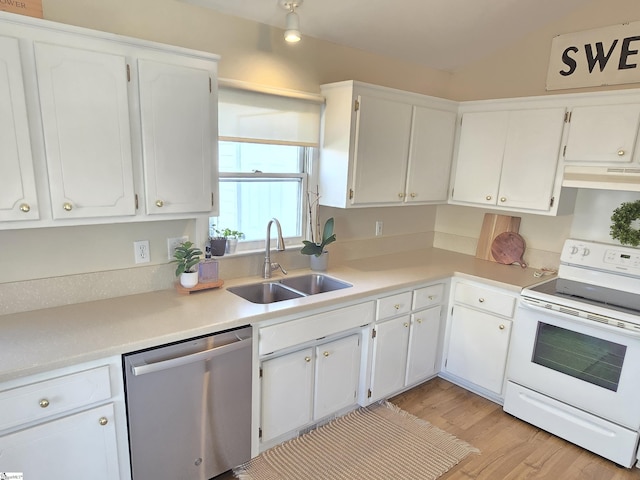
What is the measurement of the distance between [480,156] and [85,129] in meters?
2.63

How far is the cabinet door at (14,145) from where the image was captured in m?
1.49

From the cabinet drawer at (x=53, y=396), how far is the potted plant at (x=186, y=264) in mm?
684

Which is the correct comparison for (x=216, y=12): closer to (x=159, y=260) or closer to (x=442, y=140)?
(x=159, y=260)

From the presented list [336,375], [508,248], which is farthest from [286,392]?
[508,248]

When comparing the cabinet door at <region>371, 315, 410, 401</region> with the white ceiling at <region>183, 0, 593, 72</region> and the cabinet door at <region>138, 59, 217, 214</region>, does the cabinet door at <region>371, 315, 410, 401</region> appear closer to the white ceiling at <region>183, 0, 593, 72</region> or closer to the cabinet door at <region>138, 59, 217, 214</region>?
the cabinet door at <region>138, 59, 217, 214</region>

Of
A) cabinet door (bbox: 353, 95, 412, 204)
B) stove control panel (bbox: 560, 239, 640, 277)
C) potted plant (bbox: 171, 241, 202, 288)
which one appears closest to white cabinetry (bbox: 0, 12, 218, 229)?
potted plant (bbox: 171, 241, 202, 288)

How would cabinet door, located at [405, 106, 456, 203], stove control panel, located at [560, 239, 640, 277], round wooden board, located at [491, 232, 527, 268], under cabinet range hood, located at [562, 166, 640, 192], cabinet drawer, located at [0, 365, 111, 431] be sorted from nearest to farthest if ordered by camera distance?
cabinet drawer, located at [0, 365, 111, 431] → under cabinet range hood, located at [562, 166, 640, 192] → stove control panel, located at [560, 239, 640, 277] → cabinet door, located at [405, 106, 456, 203] → round wooden board, located at [491, 232, 527, 268]

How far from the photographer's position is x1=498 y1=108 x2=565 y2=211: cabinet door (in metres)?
2.74

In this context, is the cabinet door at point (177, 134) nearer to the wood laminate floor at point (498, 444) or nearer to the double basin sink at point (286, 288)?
the double basin sink at point (286, 288)

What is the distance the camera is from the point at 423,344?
2912 mm

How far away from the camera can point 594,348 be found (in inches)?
92.7

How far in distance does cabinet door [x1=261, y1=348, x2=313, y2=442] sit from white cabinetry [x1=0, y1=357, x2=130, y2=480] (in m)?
0.70

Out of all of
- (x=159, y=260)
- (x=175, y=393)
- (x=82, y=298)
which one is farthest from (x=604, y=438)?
(x=82, y=298)

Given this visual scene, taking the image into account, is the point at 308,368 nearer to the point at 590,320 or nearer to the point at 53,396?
the point at 53,396
